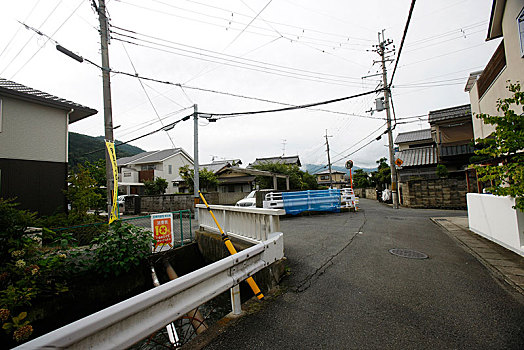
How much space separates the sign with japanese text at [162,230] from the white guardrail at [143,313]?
457 cm

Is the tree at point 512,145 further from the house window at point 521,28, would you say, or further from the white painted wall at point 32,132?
the white painted wall at point 32,132

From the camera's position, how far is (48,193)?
8227mm

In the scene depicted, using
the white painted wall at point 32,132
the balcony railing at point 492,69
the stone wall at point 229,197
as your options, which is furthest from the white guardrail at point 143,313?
the stone wall at point 229,197

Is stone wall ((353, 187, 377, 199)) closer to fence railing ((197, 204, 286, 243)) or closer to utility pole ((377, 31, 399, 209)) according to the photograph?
utility pole ((377, 31, 399, 209))

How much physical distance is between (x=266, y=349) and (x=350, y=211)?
1153 cm

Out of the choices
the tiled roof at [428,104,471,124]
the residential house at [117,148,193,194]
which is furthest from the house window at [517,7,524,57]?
the residential house at [117,148,193,194]

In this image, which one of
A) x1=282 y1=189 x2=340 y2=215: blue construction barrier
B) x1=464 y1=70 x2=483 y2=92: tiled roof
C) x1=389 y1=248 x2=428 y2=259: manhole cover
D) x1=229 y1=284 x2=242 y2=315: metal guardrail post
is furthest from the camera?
x1=282 y1=189 x2=340 y2=215: blue construction barrier

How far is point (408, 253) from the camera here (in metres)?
4.62

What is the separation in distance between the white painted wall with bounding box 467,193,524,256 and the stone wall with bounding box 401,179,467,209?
26.7 feet

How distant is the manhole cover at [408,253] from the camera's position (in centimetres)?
443

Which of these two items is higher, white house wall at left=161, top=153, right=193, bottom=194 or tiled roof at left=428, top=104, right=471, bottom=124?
tiled roof at left=428, top=104, right=471, bottom=124

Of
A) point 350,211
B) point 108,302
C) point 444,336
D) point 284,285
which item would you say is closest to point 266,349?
point 284,285

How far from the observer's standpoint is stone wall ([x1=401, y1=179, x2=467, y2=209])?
12.6 metres

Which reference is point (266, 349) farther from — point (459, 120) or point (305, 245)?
point (459, 120)
